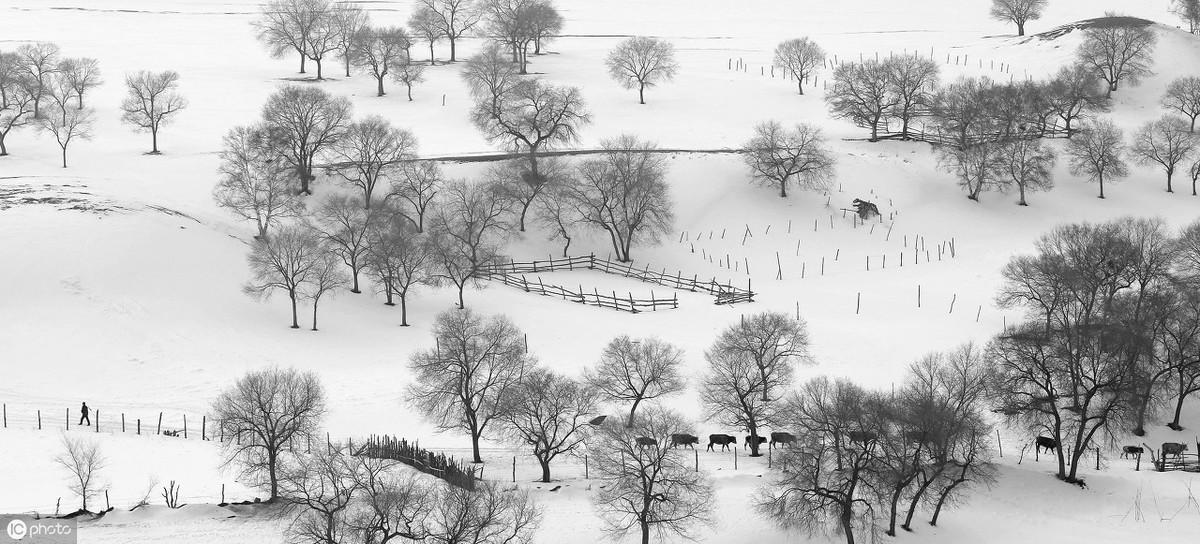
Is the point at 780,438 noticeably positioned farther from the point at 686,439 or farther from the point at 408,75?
the point at 408,75

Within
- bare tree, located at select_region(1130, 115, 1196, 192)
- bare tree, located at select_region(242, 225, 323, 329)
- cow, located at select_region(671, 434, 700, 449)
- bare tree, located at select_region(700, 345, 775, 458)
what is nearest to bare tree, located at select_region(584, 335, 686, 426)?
bare tree, located at select_region(700, 345, 775, 458)

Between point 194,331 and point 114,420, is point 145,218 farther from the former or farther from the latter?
point 114,420

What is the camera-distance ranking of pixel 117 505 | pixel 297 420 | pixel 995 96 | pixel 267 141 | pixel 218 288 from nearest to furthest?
1. pixel 117 505
2. pixel 297 420
3. pixel 218 288
4. pixel 267 141
5. pixel 995 96

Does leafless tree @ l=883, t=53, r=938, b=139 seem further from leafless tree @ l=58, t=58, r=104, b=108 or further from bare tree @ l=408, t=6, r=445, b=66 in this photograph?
leafless tree @ l=58, t=58, r=104, b=108

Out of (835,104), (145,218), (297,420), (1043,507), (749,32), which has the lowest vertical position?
(1043,507)

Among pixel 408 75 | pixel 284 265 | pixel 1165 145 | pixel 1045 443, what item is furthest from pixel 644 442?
pixel 408 75

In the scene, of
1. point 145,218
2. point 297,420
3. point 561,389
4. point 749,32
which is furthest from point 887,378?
point 749,32

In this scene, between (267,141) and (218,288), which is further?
(267,141)
